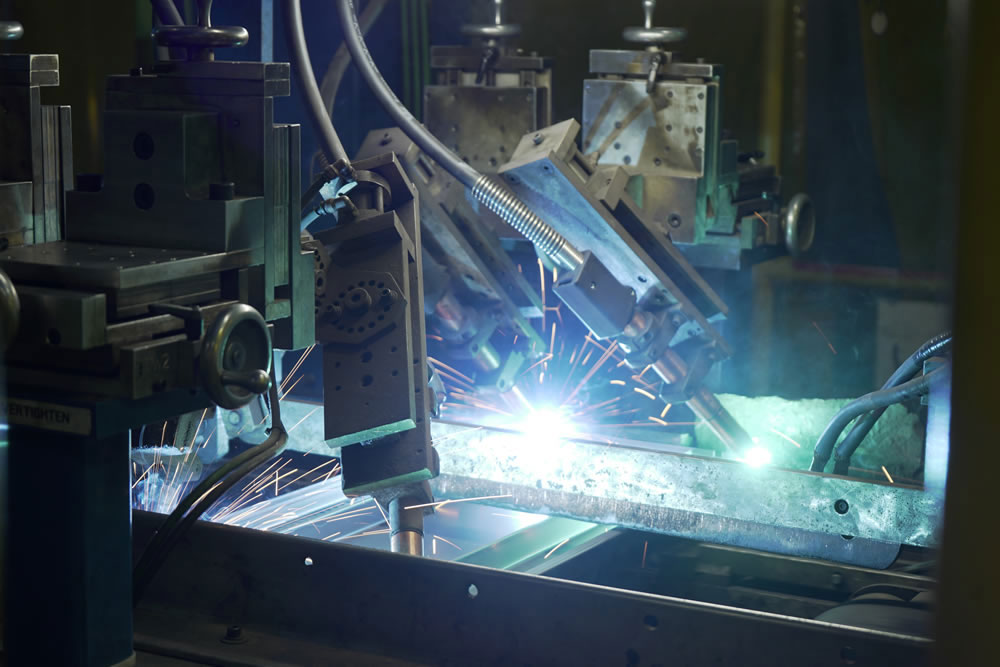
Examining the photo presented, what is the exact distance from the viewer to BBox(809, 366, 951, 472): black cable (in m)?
2.27

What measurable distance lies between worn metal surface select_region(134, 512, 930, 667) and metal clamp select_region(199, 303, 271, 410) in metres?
0.50

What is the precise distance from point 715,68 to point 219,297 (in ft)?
8.27

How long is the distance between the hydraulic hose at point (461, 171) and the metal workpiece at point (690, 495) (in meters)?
0.51

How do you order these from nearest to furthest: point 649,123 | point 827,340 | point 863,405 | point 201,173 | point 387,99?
point 201,173, point 387,99, point 863,405, point 649,123, point 827,340

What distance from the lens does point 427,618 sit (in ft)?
5.88

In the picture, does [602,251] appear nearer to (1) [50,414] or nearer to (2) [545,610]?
(2) [545,610]

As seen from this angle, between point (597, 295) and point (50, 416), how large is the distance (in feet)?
4.66

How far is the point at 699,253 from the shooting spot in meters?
4.00

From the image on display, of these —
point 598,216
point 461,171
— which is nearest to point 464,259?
point 598,216

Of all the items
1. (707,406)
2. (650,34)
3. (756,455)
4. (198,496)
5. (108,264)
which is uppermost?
(650,34)

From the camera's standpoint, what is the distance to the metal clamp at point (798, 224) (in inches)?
154

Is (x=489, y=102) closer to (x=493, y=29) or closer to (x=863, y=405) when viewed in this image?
(x=493, y=29)

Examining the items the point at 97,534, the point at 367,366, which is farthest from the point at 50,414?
the point at 367,366

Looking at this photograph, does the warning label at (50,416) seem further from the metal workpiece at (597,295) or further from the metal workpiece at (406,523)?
the metal workpiece at (597,295)
